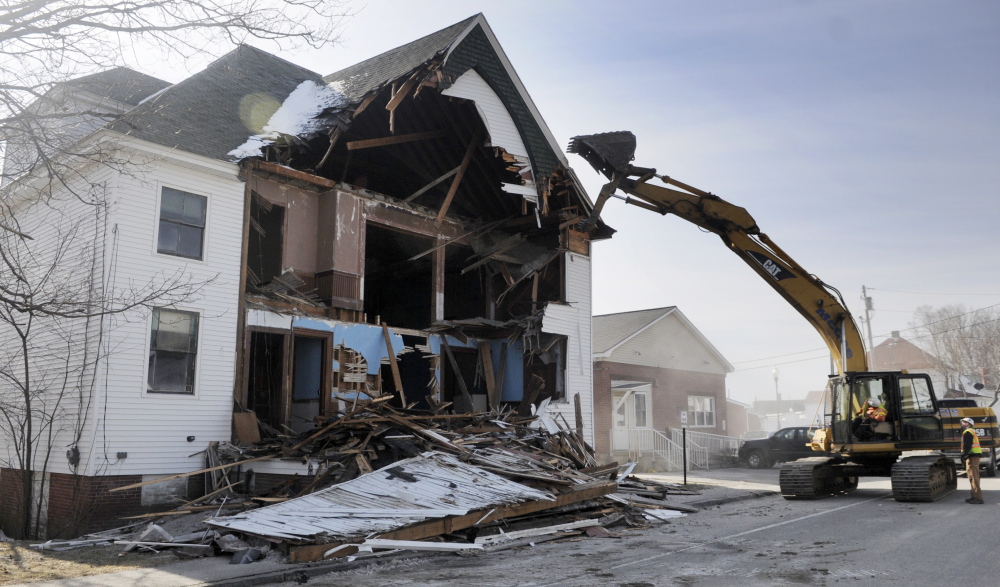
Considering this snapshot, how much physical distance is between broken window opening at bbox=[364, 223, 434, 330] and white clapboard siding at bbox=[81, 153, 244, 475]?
6.78 meters

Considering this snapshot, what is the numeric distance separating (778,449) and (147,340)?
22.7 m

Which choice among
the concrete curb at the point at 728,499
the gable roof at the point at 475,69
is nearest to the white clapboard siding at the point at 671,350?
the gable roof at the point at 475,69

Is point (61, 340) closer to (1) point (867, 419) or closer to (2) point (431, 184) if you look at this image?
(2) point (431, 184)

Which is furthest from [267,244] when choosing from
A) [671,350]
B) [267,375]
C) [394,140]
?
[671,350]

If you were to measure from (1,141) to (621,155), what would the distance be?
10938 millimetres

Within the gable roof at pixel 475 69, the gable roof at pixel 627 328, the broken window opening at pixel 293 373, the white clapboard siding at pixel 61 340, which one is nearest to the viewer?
the white clapboard siding at pixel 61 340

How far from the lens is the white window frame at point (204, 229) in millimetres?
14133

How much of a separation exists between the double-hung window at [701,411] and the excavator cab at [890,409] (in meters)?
19.1

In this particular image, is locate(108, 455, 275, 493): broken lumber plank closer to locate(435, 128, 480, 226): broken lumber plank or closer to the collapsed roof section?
the collapsed roof section

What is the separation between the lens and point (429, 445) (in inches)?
543

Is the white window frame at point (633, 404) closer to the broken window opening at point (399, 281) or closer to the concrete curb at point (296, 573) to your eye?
the broken window opening at point (399, 281)

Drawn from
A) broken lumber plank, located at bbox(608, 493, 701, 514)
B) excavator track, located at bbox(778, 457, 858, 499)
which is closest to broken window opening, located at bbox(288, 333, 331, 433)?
broken lumber plank, located at bbox(608, 493, 701, 514)

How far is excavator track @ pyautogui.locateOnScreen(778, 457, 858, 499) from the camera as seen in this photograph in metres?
15.8

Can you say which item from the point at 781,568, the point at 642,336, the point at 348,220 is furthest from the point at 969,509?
the point at 642,336
